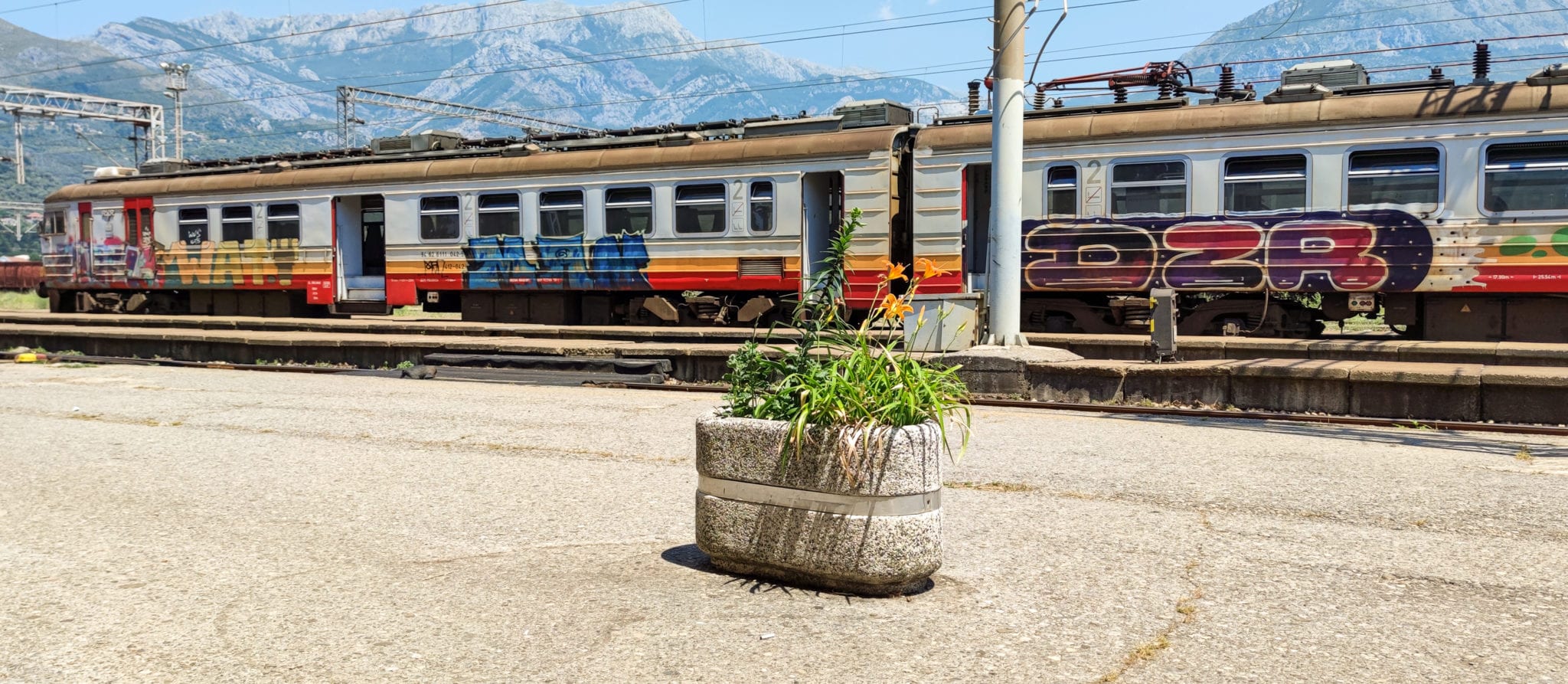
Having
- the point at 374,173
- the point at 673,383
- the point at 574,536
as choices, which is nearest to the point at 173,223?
the point at 374,173

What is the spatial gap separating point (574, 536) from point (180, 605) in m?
1.77

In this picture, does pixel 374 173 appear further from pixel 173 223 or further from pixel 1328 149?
pixel 1328 149

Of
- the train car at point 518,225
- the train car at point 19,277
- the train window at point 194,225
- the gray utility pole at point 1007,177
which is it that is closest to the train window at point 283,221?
the train car at point 518,225

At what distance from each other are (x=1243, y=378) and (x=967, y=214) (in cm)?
Result: 633

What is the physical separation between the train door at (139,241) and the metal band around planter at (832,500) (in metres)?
24.4

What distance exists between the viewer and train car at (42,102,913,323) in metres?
17.9

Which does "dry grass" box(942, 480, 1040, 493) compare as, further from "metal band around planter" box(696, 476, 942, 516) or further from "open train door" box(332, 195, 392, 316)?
"open train door" box(332, 195, 392, 316)

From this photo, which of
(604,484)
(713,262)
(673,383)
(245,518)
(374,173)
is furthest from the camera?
(374,173)

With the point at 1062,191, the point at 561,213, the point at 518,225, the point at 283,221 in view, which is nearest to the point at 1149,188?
the point at 1062,191

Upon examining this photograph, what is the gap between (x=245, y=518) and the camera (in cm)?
640

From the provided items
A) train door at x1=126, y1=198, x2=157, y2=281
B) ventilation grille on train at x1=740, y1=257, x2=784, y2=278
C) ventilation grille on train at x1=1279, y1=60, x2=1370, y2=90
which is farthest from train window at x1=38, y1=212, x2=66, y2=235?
ventilation grille on train at x1=1279, y1=60, x2=1370, y2=90

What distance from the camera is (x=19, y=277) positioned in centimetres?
5769

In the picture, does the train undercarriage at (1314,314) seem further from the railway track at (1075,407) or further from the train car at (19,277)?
the train car at (19,277)

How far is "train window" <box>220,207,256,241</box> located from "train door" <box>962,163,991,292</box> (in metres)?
14.5
